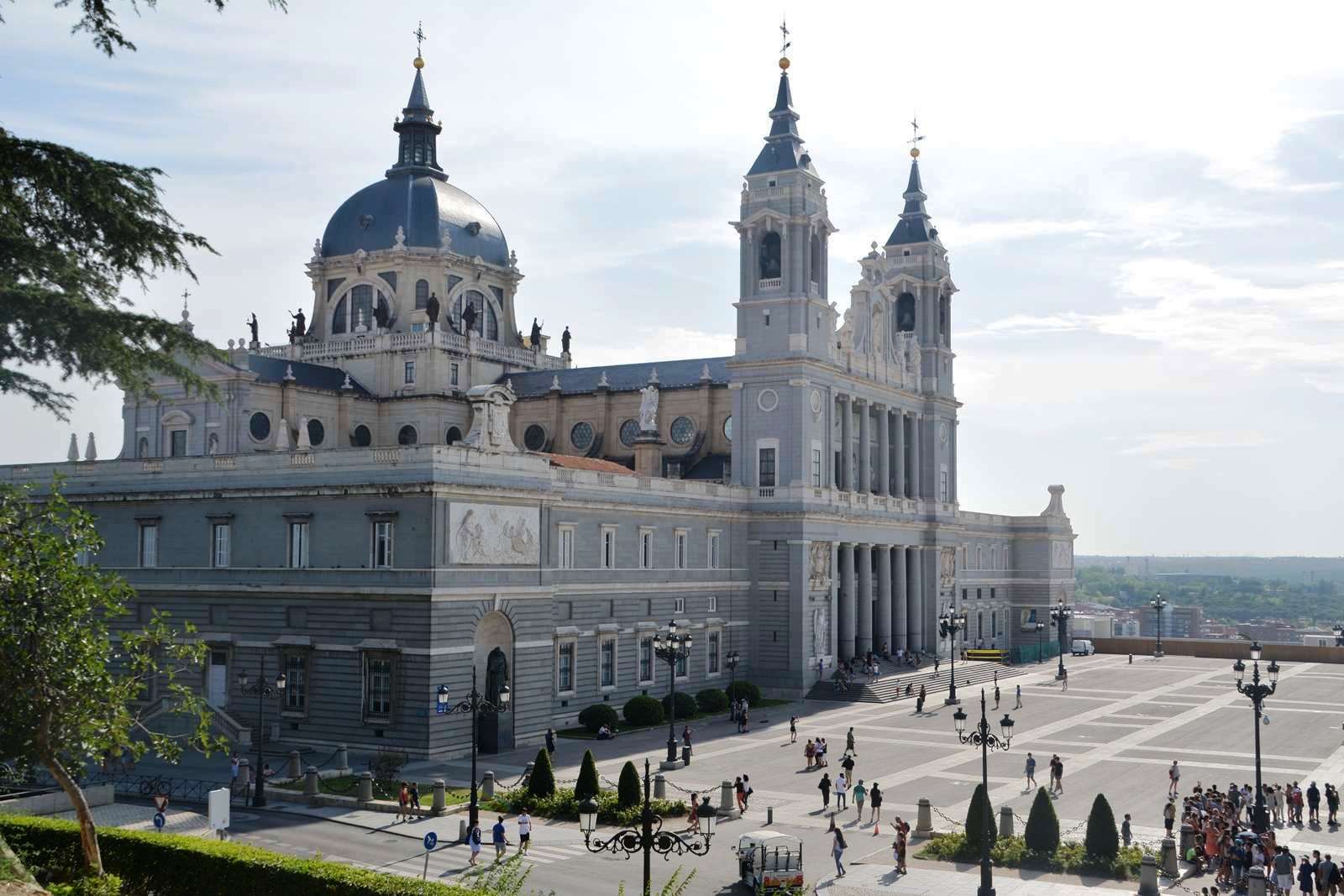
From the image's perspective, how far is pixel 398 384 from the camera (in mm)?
86125

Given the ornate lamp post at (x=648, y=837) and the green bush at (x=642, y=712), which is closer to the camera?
the ornate lamp post at (x=648, y=837)

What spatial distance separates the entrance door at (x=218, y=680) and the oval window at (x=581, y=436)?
1363 inches

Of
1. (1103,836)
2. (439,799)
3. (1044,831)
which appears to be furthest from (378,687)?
(1103,836)

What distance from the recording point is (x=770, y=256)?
80.2m

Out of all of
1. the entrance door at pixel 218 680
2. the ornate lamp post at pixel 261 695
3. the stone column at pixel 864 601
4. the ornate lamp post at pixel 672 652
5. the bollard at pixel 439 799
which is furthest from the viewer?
the stone column at pixel 864 601

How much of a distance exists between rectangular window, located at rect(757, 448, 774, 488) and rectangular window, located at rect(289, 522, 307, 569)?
3060 cm

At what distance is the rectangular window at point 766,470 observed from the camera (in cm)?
7825

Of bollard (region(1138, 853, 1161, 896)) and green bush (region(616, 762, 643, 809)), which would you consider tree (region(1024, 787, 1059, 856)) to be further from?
green bush (region(616, 762, 643, 809))

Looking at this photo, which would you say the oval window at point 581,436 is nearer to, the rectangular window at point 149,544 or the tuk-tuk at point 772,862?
the rectangular window at point 149,544

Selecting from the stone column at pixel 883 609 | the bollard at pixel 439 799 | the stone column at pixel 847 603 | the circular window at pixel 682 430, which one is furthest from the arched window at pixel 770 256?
the bollard at pixel 439 799

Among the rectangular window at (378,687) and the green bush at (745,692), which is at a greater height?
the rectangular window at (378,687)

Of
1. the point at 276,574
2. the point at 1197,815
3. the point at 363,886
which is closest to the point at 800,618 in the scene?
the point at 276,574

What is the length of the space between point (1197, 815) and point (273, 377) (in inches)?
2207

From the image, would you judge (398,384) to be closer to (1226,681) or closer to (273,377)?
(273,377)
